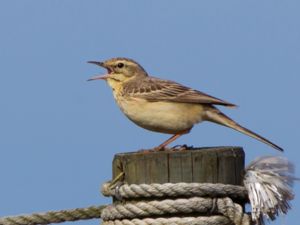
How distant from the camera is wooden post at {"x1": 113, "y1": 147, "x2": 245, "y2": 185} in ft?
17.6

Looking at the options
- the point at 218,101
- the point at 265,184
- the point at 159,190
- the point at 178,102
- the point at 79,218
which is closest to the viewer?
the point at 159,190

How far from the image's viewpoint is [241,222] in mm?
5484

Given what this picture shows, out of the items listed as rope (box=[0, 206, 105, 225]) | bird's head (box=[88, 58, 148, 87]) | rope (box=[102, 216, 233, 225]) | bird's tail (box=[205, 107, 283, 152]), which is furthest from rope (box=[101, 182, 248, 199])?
bird's head (box=[88, 58, 148, 87])

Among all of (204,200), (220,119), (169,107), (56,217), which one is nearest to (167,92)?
(169,107)

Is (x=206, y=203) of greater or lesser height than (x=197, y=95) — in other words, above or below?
below

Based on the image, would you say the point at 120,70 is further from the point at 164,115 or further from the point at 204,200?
the point at 204,200

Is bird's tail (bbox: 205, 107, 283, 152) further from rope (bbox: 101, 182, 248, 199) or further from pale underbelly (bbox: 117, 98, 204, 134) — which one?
rope (bbox: 101, 182, 248, 199)

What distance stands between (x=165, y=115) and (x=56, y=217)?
2408 mm

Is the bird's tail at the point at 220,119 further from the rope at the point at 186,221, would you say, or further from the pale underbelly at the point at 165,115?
the rope at the point at 186,221

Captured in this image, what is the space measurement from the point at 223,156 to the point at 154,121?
10.3 ft

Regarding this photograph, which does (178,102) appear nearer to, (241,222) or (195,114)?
(195,114)

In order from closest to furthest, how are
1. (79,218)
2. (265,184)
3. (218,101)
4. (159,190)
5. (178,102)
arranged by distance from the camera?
(159,190) < (265,184) < (79,218) < (218,101) < (178,102)

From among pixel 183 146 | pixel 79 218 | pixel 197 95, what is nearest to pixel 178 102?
pixel 197 95

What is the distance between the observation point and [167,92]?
29.4 feet
